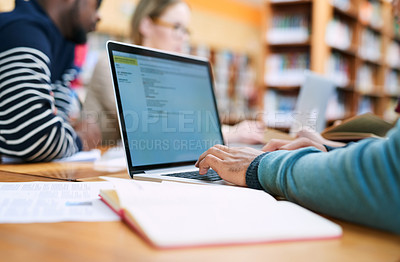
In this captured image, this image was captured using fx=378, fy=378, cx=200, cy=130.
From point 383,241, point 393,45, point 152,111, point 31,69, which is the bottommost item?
point 383,241

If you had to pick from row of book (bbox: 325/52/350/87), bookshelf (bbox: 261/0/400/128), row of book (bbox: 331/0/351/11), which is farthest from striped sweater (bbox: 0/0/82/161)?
row of book (bbox: 331/0/351/11)

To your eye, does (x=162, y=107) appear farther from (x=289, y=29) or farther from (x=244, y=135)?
(x=289, y=29)

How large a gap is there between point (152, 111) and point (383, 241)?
0.61 metres

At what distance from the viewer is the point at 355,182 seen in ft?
1.61

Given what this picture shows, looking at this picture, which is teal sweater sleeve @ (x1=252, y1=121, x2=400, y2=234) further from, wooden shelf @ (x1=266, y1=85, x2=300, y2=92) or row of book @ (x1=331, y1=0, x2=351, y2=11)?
row of book @ (x1=331, y1=0, x2=351, y2=11)

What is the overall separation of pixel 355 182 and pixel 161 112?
1.88ft

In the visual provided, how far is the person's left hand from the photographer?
72cm

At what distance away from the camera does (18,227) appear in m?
0.48

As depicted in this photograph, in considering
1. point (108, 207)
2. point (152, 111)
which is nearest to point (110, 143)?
point (152, 111)

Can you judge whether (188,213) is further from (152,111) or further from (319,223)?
(152,111)

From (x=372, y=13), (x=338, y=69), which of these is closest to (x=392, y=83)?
(x=372, y=13)

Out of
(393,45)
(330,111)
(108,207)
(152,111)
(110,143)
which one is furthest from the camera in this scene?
(393,45)

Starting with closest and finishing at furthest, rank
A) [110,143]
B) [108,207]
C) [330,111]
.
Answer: [108,207], [110,143], [330,111]

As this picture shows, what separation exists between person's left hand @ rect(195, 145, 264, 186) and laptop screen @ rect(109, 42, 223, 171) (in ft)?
0.58
